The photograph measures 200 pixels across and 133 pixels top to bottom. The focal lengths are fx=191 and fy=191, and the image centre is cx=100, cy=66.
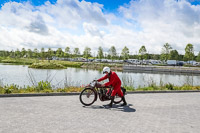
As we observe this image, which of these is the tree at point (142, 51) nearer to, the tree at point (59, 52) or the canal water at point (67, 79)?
the tree at point (59, 52)

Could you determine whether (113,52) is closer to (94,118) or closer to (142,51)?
(142,51)

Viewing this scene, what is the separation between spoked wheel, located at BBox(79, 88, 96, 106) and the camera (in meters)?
7.31

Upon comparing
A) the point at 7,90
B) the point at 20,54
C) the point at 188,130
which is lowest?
the point at 188,130

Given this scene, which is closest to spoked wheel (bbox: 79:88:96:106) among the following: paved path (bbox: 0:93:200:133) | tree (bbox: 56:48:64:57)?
paved path (bbox: 0:93:200:133)

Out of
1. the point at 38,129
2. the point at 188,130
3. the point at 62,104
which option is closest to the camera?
the point at 38,129

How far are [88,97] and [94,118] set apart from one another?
179cm

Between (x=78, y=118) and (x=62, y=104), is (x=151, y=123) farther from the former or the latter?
(x=62, y=104)

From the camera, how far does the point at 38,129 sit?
14.9 feet

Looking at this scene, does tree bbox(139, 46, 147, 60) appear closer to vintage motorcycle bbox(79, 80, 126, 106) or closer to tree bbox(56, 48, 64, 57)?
tree bbox(56, 48, 64, 57)

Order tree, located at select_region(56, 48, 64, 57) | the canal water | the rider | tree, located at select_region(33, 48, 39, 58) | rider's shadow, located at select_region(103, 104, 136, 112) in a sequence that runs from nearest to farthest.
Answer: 1. rider's shadow, located at select_region(103, 104, 136, 112)
2. the rider
3. the canal water
4. tree, located at select_region(56, 48, 64, 57)
5. tree, located at select_region(33, 48, 39, 58)

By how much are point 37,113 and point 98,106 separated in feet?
7.66

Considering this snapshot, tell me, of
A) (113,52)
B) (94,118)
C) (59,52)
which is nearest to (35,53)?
(59,52)

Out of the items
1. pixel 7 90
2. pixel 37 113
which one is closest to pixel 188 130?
pixel 37 113

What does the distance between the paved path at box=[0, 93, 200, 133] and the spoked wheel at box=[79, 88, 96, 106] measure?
0.22 m
